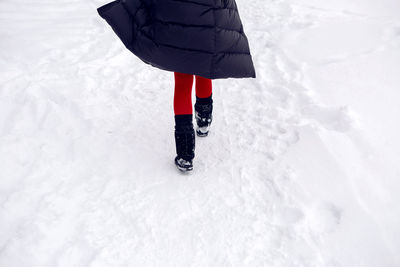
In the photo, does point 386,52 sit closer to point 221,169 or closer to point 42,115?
point 221,169

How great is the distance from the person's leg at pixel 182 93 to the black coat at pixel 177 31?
0.64 ft

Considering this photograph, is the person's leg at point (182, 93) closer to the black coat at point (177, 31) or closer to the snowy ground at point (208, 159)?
the black coat at point (177, 31)

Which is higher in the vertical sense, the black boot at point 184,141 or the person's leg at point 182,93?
the person's leg at point 182,93

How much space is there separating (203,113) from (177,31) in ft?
2.51

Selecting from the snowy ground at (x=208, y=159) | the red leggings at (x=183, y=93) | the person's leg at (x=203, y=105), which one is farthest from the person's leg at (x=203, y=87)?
the snowy ground at (x=208, y=159)

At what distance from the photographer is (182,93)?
6.54ft

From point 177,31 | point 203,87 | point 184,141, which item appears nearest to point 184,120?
point 184,141

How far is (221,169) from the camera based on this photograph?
2223mm

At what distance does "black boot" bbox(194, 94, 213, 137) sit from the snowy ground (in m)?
0.09

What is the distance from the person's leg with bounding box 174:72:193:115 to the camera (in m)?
1.95

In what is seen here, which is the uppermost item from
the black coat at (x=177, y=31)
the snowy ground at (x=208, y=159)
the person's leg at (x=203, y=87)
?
the black coat at (x=177, y=31)

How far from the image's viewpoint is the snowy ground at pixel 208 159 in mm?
1670

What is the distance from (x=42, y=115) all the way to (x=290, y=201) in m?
1.87

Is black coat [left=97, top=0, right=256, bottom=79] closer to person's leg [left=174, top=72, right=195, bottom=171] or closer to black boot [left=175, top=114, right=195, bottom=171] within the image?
person's leg [left=174, top=72, right=195, bottom=171]
